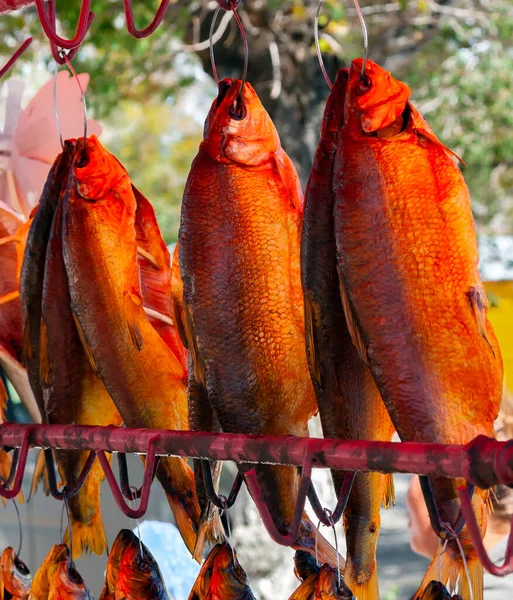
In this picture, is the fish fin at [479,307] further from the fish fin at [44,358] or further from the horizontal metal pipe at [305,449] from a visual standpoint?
the fish fin at [44,358]

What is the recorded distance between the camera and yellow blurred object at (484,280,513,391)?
3344 mm

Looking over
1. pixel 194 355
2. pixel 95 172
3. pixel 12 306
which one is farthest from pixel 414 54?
pixel 194 355

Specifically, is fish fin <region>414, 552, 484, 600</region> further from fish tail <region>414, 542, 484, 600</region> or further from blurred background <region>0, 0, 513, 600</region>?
blurred background <region>0, 0, 513, 600</region>

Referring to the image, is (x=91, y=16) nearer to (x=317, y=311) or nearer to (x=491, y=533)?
(x=317, y=311)

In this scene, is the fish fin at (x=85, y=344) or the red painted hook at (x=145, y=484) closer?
the red painted hook at (x=145, y=484)

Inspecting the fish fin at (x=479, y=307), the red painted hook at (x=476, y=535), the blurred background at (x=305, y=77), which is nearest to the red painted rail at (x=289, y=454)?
the red painted hook at (x=476, y=535)

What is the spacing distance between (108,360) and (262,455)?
46 cm

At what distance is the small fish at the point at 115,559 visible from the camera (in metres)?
1.31

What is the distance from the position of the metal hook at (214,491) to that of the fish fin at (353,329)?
0.91 ft

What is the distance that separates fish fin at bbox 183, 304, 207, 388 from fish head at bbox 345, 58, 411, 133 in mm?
397

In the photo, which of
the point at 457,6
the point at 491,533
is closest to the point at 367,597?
the point at 491,533

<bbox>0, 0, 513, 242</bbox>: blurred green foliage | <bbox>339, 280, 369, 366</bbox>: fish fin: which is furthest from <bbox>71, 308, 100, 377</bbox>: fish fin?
<bbox>0, 0, 513, 242</bbox>: blurred green foliage

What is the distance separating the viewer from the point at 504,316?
12.0 ft

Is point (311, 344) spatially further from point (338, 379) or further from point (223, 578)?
point (223, 578)
